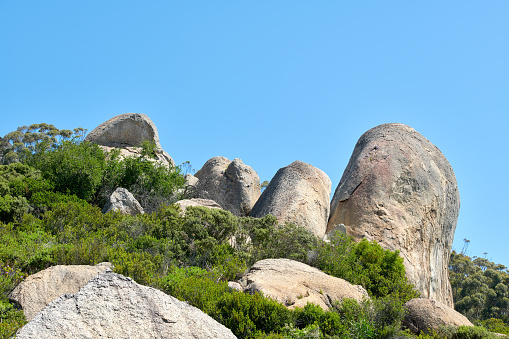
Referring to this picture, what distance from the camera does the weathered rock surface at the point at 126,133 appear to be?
83.1 ft

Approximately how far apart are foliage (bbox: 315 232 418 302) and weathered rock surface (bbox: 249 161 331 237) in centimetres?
247

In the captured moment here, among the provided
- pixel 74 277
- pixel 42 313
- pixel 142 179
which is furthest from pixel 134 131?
pixel 42 313

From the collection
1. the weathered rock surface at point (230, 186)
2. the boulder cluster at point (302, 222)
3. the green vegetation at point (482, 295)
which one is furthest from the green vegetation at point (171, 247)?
the green vegetation at point (482, 295)

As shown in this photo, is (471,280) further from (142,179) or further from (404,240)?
(142,179)

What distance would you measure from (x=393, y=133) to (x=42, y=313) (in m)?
17.4

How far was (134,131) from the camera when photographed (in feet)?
84.3

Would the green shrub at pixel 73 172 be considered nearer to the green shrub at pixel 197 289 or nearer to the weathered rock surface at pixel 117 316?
the green shrub at pixel 197 289

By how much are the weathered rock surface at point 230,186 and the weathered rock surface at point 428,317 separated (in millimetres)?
11210

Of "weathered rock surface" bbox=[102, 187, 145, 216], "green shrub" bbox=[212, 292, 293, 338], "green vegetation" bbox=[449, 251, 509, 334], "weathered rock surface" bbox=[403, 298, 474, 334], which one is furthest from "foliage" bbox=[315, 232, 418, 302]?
"green vegetation" bbox=[449, 251, 509, 334]

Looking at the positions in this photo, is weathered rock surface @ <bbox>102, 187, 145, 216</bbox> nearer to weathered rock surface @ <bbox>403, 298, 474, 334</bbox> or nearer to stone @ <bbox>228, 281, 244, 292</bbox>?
stone @ <bbox>228, 281, 244, 292</bbox>

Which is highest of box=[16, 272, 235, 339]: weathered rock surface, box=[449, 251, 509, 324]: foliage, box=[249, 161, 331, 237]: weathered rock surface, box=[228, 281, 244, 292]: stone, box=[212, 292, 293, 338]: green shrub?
box=[449, 251, 509, 324]: foliage

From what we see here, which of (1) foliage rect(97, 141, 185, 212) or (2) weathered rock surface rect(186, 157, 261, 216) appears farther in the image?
(2) weathered rock surface rect(186, 157, 261, 216)

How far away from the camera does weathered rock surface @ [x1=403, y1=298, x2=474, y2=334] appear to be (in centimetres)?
1111

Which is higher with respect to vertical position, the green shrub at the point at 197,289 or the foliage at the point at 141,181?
the foliage at the point at 141,181
